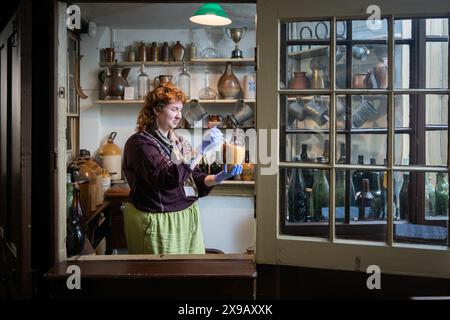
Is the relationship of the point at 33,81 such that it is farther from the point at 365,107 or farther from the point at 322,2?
the point at 365,107

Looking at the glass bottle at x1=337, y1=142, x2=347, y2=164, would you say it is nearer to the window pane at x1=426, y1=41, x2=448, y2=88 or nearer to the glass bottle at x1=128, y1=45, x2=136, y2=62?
the window pane at x1=426, y1=41, x2=448, y2=88

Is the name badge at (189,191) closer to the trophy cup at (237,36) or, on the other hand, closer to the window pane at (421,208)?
the window pane at (421,208)

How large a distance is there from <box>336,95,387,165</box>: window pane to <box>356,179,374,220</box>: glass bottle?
0.11 m

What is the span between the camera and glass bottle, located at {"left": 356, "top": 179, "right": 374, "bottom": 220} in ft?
5.74

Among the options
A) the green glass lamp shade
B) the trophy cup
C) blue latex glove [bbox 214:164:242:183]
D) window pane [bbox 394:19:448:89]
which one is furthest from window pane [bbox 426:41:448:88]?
Answer: the trophy cup

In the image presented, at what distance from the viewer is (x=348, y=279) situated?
175 centimetres

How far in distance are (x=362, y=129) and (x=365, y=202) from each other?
0.29m

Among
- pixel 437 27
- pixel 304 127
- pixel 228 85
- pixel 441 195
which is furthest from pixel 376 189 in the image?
pixel 228 85

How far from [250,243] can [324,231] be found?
97.7 inches

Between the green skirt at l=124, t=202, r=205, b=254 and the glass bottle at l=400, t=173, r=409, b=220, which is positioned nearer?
the glass bottle at l=400, t=173, r=409, b=220

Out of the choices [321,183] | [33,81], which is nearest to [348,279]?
[321,183]

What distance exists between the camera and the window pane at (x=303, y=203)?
174 centimetres

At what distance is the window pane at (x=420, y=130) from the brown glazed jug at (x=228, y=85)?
92.5 inches

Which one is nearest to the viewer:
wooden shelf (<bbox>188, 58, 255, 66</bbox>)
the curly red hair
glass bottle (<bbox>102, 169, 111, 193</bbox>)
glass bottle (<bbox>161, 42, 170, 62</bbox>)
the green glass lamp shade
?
the curly red hair
